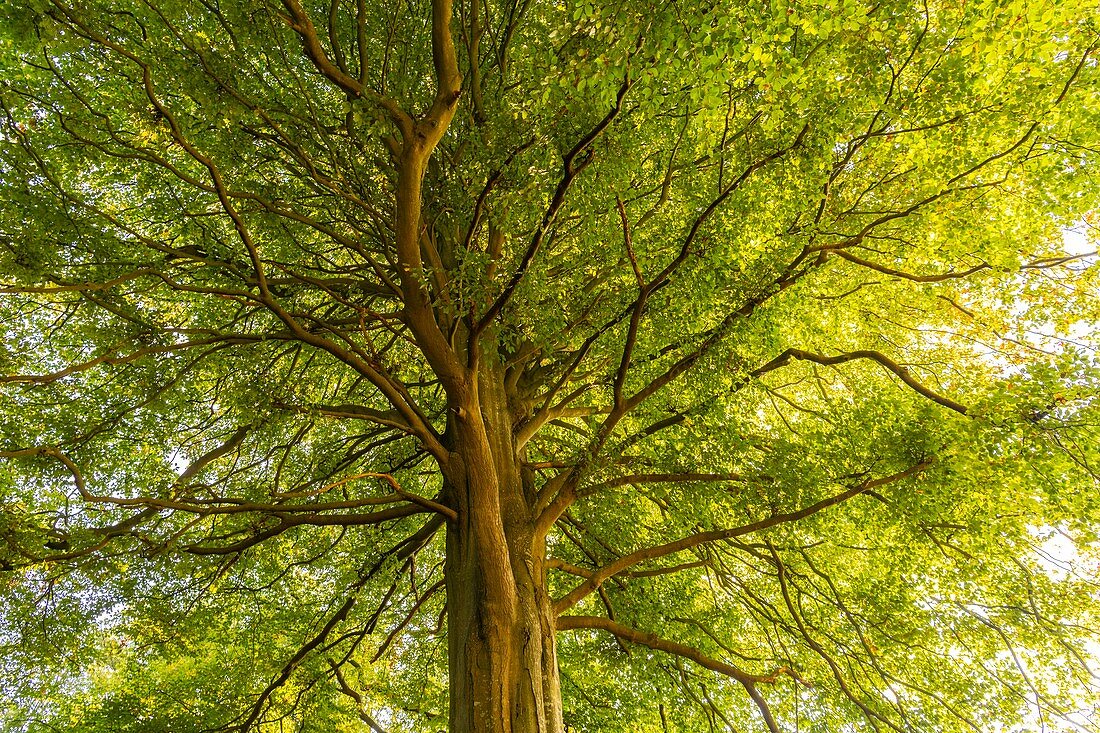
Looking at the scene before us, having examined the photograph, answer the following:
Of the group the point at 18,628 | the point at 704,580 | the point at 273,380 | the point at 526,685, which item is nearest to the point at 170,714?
the point at 18,628

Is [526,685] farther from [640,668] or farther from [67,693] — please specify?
[67,693]

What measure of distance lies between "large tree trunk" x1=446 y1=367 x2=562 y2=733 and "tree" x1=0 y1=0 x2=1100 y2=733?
0.03 meters

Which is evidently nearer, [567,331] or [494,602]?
[494,602]

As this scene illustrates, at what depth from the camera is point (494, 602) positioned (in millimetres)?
4742

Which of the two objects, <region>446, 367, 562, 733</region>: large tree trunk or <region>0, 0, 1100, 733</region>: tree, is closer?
<region>446, 367, 562, 733</region>: large tree trunk

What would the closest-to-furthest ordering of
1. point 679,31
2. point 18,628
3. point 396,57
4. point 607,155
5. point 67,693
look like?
1. point 679,31
2. point 607,155
3. point 18,628
4. point 396,57
5. point 67,693

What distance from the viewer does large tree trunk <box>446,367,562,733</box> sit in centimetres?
438

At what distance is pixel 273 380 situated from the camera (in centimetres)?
636

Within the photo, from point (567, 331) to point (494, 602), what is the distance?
2.45 m

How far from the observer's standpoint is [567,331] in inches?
226

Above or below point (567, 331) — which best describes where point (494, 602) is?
below

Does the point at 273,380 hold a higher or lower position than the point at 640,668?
higher

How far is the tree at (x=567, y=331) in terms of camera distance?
450cm

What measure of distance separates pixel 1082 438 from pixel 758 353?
2.57 meters
